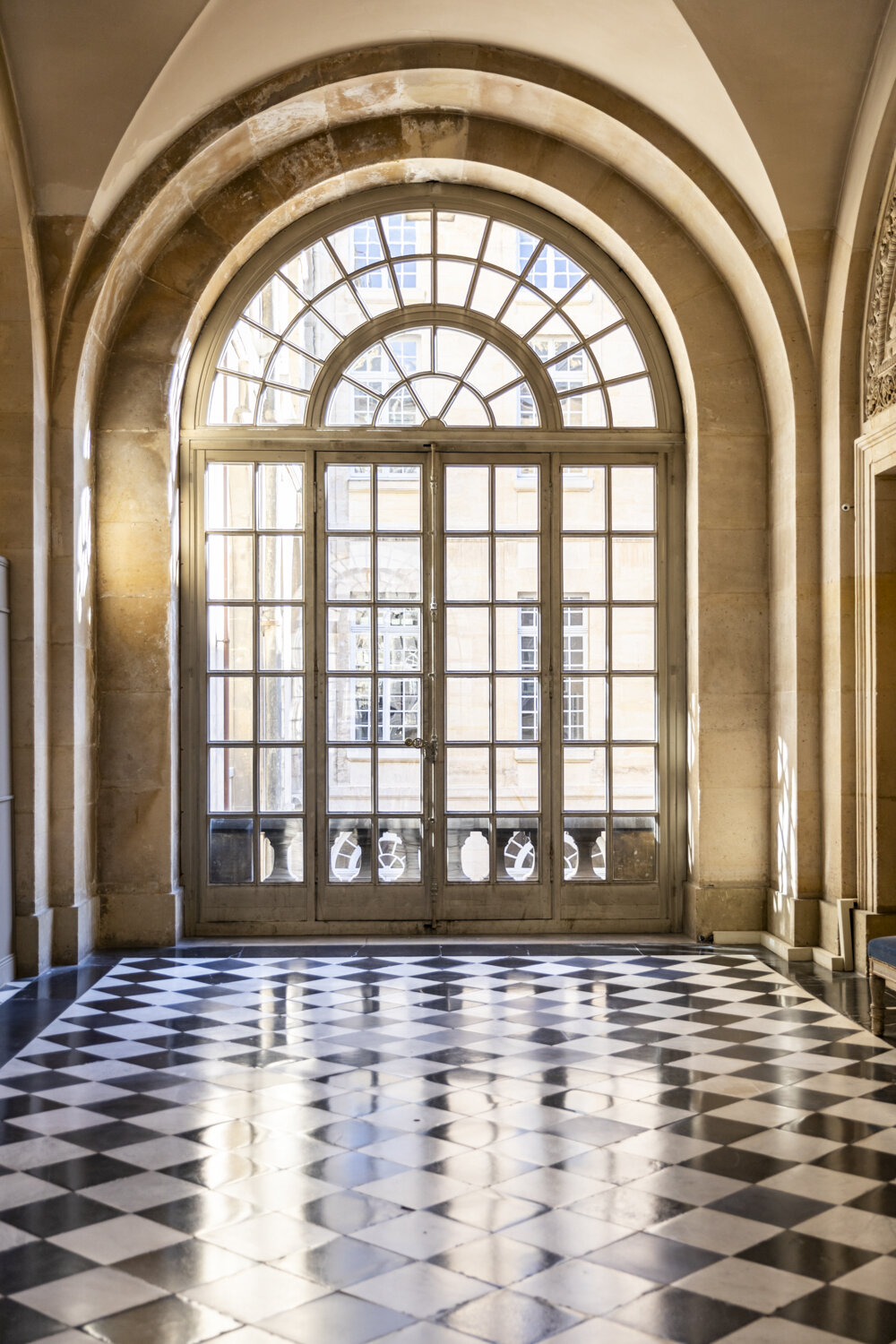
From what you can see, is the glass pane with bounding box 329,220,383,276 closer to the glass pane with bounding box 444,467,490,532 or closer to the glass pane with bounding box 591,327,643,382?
the glass pane with bounding box 444,467,490,532

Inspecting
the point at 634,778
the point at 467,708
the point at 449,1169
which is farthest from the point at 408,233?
the point at 449,1169

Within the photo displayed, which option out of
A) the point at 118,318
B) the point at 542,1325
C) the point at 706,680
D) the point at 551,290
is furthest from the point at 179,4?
the point at 542,1325

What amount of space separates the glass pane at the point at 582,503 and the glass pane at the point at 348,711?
5.49 ft

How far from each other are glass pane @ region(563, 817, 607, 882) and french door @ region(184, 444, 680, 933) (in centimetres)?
1

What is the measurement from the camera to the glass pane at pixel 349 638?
8.04 meters

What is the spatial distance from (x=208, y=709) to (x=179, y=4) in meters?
3.90

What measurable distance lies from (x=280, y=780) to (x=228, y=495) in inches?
71.7

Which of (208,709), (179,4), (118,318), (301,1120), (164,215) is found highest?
(179,4)

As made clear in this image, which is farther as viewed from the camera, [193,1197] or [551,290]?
[551,290]

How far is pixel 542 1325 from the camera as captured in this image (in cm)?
284

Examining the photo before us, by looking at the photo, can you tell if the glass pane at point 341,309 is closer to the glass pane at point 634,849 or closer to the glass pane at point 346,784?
the glass pane at point 346,784

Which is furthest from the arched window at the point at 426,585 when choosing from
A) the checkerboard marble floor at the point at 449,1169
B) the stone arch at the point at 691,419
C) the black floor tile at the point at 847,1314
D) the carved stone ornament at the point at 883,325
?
the black floor tile at the point at 847,1314

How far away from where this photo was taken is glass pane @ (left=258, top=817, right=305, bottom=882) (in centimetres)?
795

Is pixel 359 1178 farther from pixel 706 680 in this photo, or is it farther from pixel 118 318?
pixel 118 318
